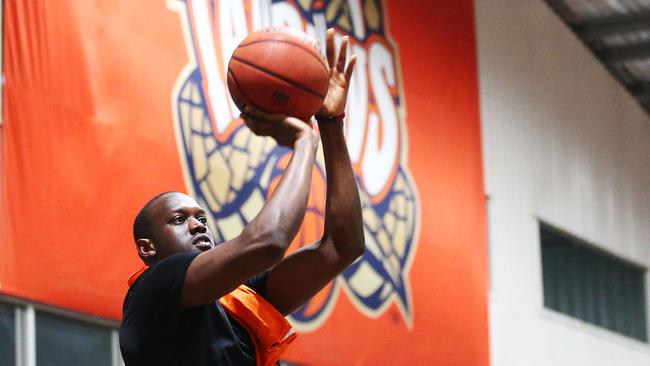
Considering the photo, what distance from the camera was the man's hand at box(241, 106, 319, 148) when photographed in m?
3.86

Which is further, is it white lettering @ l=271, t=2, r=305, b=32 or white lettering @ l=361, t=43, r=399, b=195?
white lettering @ l=361, t=43, r=399, b=195

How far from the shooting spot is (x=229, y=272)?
141 inches

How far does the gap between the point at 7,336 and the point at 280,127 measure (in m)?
4.02

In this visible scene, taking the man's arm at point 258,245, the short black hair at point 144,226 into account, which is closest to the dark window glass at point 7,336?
the short black hair at point 144,226

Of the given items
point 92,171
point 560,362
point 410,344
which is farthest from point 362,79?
point 560,362

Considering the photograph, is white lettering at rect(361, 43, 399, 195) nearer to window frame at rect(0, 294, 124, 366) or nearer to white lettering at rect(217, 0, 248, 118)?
white lettering at rect(217, 0, 248, 118)

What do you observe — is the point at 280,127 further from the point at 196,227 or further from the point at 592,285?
the point at 592,285

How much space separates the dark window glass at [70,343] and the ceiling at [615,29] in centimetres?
1020

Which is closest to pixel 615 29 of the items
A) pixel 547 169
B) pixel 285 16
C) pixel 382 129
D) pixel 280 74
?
pixel 547 169

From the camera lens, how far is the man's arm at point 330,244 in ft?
13.7

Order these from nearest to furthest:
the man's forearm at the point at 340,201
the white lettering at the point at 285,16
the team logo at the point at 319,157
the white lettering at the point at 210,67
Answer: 1. the man's forearm at the point at 340,201
2. the team logo at the point at 319,157
3. the white lettering at the point at 210,67
4. the white lettering at the point at 285,16

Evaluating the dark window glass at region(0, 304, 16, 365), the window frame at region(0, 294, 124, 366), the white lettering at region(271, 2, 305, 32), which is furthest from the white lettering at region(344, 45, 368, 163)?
the dark window glass at region(0, 304, 16, 365)

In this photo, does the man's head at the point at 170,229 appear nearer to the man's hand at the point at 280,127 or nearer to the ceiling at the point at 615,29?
the man's hand at the point at 280,127

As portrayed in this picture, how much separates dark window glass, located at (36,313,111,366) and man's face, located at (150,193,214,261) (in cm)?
343
